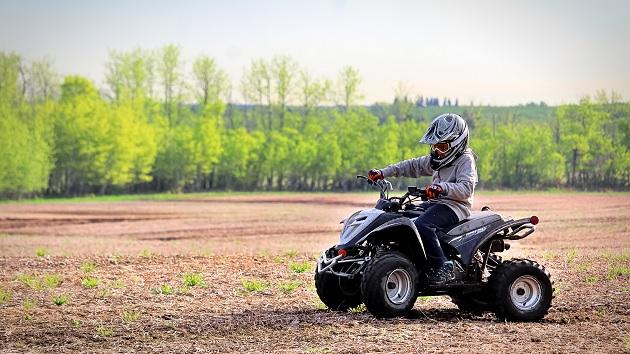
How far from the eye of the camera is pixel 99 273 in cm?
1662

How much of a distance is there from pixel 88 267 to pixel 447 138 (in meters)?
9.18

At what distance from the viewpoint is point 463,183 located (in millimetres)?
10891

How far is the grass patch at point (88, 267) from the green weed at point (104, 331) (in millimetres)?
6228

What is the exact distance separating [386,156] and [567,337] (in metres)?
74.0

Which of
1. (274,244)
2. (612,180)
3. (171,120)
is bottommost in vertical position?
(274,244)

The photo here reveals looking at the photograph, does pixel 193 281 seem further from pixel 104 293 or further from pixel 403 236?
pixel 403 236

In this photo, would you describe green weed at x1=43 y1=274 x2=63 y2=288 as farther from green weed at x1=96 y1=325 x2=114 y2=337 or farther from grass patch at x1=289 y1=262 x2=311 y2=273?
green weed at x1=96 y1=325 x2=114 y2=337

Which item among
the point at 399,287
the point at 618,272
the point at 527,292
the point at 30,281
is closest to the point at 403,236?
the point at 399,287

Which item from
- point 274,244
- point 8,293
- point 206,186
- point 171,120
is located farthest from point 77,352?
point 171,120

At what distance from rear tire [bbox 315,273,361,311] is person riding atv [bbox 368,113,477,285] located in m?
1.13

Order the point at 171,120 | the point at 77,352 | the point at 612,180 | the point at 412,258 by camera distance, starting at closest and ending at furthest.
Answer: the point at 77,352 → the point at 412,258 → the point at 612,180 → the point at 171,120

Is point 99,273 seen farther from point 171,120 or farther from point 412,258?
point 171,120

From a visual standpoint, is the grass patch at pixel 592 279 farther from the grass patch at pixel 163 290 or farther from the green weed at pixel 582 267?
the grass patch at pixel 163 290

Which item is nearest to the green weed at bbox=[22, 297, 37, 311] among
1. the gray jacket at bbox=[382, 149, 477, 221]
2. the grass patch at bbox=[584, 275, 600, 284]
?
the gray jacket at bbox=[382, 149, 477, 221]
